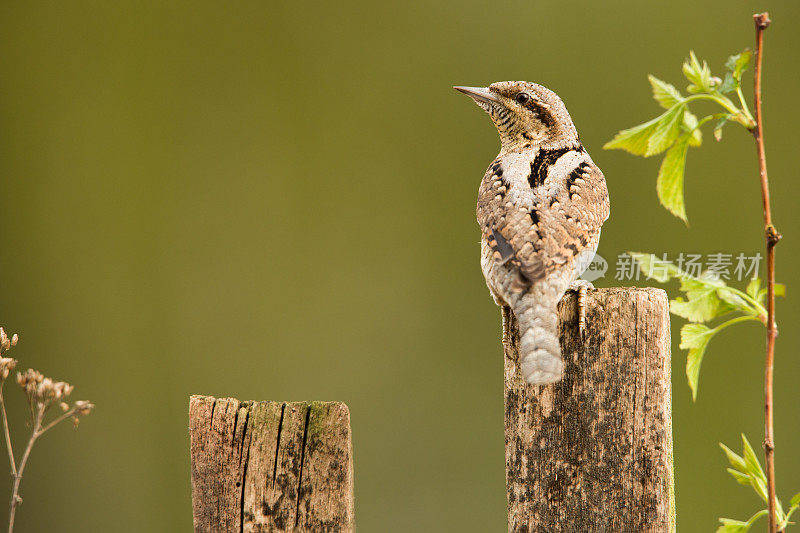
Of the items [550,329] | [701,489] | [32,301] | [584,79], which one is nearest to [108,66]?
[32,301]

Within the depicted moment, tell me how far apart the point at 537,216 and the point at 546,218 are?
0.08ft

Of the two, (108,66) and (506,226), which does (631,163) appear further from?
(108,66)

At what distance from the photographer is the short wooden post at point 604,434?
1.77m

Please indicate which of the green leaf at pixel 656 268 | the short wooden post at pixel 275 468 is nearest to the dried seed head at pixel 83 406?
the short wooden post at pixel 275 468

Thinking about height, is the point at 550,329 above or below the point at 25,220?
below

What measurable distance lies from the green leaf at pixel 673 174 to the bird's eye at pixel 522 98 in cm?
81

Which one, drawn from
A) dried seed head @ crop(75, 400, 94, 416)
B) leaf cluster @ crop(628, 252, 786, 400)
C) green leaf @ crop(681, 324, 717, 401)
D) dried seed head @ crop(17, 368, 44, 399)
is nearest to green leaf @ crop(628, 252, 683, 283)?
leaf cluster @ crop(628, 252, 786, 400)

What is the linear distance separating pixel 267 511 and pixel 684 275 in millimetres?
1089

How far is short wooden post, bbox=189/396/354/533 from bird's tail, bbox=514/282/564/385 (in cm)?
45

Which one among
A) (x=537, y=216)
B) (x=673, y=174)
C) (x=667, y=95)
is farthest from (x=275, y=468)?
(x=667, y=95)

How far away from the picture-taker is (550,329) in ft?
5.93

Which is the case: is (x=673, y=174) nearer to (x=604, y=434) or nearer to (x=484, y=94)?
(x=604, y=434)

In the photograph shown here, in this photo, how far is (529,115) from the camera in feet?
8.48

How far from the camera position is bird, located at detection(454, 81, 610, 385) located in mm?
1837
